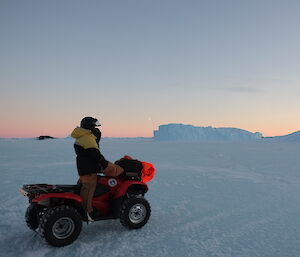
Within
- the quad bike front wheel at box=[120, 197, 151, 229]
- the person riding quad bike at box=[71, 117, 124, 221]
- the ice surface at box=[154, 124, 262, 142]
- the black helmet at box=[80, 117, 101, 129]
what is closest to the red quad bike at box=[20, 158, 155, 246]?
the quad bike front wheel at box=[120, 197, 151, 229]

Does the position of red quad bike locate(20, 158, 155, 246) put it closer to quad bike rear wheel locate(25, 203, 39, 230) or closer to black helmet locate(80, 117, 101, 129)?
quad bike rear wheel locate(25, 203, 39, 230)

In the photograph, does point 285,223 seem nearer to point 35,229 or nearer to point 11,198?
point 35,229

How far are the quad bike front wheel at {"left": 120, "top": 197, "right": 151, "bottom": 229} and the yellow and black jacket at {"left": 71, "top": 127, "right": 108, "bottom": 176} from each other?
0.77 meters

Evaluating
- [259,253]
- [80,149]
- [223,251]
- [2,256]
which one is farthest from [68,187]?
[259,253]

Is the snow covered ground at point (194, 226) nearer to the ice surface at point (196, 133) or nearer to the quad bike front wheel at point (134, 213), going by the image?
the quad bike front wheel at point (134, 213)

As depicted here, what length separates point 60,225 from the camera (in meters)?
Answer: 4.01

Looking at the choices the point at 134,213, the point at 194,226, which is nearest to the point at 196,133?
the point at 194,226

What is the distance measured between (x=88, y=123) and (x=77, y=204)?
1256 millimetres

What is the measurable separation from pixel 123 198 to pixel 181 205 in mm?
2041

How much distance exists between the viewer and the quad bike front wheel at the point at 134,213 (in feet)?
14.6

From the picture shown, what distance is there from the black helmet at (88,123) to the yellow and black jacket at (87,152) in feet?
0.25

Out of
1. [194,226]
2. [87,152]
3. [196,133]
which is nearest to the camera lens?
[87,152]

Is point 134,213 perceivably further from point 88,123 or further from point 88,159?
point 88,123

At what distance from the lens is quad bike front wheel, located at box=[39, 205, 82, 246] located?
3797 millimetres
